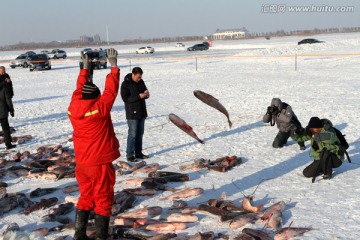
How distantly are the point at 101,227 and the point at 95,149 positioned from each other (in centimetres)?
90

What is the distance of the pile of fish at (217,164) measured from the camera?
814cm

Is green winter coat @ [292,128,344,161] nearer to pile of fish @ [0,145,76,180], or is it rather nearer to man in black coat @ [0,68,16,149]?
pile of fish @ [0,145,76,180]

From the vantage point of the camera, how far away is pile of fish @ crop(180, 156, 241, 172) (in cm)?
814

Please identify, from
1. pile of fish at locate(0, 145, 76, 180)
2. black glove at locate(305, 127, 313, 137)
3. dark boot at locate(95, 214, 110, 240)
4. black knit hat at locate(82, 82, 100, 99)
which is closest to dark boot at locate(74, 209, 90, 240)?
dark boot at locate(95, 214, 110, 240)

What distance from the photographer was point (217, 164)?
8359 millimetres

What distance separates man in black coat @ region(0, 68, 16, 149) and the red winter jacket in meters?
5.93

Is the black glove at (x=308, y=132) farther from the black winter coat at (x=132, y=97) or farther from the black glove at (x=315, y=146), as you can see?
the black winter coat at (x=132, y=97)

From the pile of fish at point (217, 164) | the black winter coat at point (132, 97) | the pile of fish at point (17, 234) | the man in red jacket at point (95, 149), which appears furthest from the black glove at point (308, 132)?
the pile of fish at point (17, 234)

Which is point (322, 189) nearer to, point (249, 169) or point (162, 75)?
point (249, 169)

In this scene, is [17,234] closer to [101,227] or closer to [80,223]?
[80,223]

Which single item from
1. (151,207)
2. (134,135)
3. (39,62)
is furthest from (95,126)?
(39,62)

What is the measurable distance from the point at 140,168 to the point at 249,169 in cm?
204

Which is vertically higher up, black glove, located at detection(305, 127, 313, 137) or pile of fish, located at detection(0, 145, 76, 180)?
black glove, located at detection(305, 127, 313, 137)

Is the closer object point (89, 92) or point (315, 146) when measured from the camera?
point (89, 92)
